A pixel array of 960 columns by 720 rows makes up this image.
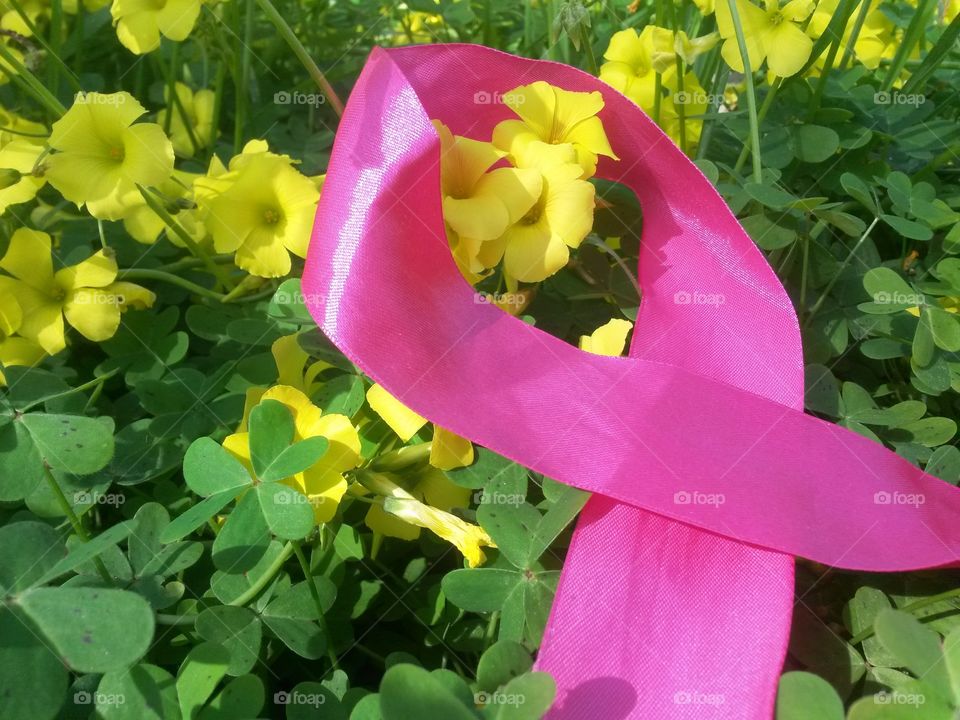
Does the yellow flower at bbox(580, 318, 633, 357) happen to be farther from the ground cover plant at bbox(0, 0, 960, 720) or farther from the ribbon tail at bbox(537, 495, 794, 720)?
the ribbon tail at bbox(537, 495, 794, 720)

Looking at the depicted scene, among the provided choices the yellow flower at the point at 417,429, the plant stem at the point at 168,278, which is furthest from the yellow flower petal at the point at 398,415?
the plant stem at the point at 168,278

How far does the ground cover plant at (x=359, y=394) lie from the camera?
630 mm

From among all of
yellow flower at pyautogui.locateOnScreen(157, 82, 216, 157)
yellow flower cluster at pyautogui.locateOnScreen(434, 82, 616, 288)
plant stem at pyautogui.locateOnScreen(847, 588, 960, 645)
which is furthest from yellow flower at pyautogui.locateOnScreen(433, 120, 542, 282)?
yellow flower at pyautogui.locateOnScreen(157, 82, 216, 157)

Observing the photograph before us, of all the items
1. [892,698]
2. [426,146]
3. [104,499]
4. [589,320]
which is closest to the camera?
[892,698]

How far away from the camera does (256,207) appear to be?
0.90 meters

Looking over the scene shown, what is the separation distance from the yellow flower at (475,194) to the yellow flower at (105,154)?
31cm

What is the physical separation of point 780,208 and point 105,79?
1117mm

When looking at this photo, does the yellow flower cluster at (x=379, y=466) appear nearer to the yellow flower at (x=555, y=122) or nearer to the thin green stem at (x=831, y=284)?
the yellow flower at (x=555, y=122)

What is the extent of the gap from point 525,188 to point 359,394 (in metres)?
0.24

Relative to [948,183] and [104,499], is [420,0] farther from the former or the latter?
[104,499]

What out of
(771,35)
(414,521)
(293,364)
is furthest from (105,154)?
(771,35)

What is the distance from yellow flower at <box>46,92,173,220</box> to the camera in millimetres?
875

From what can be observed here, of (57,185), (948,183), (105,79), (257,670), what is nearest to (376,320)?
(257,670)

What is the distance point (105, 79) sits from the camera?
1.41m
